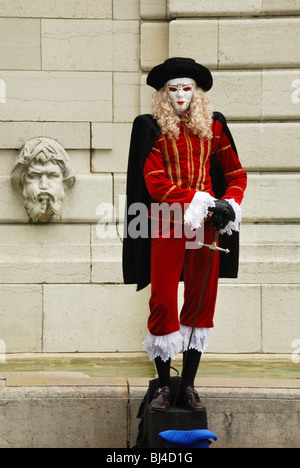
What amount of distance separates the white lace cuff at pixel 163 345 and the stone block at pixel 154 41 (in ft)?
10.4

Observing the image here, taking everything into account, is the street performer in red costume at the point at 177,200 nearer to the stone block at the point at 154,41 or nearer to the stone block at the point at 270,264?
the stone block at the point at 270,264

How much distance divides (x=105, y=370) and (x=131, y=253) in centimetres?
178

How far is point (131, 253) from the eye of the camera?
5.00m

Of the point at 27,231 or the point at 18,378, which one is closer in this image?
the point at 18,378

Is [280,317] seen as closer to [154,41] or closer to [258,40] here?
[258,40]

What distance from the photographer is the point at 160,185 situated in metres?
4.65

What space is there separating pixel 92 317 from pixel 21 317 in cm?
60

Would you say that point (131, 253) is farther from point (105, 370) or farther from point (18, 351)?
point (18, 351)

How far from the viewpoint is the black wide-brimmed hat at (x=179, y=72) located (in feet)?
15.5

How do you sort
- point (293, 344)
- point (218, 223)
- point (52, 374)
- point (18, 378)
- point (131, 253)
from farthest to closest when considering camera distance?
point (293, 344), point (52, 374), point (18, 378), point (131, 253), point (218, 223)

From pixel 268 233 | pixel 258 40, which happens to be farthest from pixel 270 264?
pixel 258 40

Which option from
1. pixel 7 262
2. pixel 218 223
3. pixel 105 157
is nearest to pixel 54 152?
pixel 105 157

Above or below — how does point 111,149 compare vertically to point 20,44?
below

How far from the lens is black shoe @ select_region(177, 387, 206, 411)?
15.5 feet
